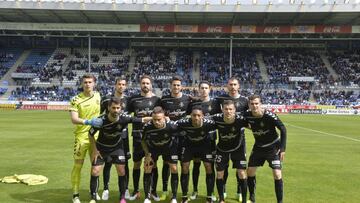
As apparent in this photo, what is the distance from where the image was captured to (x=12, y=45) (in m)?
55.8

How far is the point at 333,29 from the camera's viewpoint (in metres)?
45.9

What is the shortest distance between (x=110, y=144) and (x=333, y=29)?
145 ft

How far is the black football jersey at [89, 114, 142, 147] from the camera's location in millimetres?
7156

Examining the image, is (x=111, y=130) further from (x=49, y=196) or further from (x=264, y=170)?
Answer: (x=264, y=170)

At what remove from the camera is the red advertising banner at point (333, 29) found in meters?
45.8

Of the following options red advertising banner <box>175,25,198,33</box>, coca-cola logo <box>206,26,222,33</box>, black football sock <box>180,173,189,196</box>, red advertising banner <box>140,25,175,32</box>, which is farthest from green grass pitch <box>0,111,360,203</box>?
red advertising banner <box>175,25,198,33</box>

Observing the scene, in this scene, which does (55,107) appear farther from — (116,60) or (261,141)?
(261,141)

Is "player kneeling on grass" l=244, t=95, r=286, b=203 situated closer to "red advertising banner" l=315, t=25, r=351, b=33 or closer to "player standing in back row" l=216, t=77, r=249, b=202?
"player standing in back row" l=216, t=77, r=249, b=202

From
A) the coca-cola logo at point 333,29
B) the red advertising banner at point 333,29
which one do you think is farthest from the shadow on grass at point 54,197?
the coca-cola logo at point 333,29

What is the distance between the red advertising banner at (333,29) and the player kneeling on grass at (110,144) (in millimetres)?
43133

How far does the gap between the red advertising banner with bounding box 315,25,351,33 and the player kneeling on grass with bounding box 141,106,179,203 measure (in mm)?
42743

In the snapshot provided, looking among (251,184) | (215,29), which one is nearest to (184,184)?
(251,184)

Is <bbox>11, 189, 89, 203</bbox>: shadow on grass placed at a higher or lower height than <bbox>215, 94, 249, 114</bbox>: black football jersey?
lower

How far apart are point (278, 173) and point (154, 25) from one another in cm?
4154
